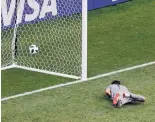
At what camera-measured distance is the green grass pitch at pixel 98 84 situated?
6.30 meters

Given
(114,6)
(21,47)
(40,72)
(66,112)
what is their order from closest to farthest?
(66,112) → (40,72) → (21,47) → (114,6)

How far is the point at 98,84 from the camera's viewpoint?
7367 millimetres

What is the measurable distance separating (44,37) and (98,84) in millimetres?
2119

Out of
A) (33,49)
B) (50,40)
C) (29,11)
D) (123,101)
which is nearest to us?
(123,101)

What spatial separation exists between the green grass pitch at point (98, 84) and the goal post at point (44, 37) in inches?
9.4

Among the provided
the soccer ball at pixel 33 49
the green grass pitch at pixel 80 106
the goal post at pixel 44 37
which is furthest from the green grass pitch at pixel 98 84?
the soccer ball at pixel 33 49

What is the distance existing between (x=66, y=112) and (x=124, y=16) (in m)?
5.14

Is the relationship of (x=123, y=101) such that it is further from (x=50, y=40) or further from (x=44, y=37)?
(x=44, y=37)

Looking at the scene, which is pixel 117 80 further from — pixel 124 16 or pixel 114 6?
pixel 114 6

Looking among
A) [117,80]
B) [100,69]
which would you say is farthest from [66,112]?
[100,69]

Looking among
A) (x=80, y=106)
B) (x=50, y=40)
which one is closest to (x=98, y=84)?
(x=80, y=106)

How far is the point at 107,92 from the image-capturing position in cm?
676

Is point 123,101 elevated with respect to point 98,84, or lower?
lower

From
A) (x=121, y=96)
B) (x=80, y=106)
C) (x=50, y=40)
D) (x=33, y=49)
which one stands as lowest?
(x=80, y=106)
